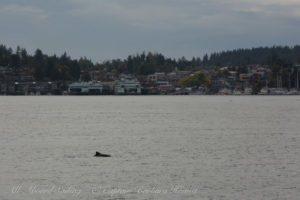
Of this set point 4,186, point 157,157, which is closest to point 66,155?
point 157,157

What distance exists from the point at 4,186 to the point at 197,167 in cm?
1377

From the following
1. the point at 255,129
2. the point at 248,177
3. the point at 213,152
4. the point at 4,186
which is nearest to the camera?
Result: the point at 4,186

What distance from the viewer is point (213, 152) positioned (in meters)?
56.7

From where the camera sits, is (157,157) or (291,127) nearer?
(157,157)

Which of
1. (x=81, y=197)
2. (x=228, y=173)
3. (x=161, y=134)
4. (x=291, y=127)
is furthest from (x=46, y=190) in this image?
(x=291, y=127)

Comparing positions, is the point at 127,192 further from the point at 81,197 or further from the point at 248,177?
the point at 248,177

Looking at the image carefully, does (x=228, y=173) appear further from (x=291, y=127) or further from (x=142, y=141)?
(x=291, y=127)

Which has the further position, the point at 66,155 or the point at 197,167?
the point at 66,155

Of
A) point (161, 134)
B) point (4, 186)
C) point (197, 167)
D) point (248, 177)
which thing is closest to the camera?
point (4, 186)

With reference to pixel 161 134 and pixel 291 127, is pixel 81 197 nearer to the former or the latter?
pixel 161 134

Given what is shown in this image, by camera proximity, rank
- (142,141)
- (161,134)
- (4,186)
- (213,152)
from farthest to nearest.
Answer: (161,134)
(142,141)
(213,152)
(4,186)

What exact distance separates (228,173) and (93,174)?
28.0 ft

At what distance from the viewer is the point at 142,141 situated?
2653 inches

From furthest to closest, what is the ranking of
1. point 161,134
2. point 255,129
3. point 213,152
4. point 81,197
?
point 255,129
point 161,134
point 213,152
point 81,197
